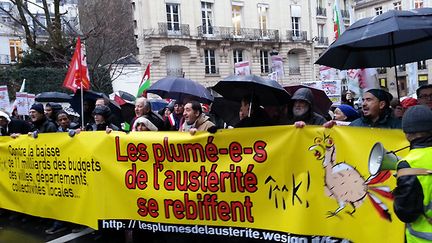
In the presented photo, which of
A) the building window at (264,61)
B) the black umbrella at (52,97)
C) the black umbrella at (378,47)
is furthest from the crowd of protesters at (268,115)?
the building window at (264,61)

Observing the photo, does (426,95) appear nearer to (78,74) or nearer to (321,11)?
(78,74)

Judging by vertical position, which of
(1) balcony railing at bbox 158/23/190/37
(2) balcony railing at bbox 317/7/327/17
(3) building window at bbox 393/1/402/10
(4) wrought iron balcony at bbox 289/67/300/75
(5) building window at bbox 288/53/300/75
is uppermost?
(3) building window at bbox 393/1/402/10

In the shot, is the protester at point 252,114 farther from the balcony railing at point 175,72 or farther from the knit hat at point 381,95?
the balcony railing at point 175,72

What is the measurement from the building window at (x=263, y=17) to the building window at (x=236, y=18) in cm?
225

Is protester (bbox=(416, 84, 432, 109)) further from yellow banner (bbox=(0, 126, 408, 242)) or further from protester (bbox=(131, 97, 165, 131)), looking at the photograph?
protester (bbox=(131, 97, 165, 131))

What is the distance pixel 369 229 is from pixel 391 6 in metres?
58.1

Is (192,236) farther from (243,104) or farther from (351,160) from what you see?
(351,160)

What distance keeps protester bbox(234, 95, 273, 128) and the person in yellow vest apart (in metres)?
2.23

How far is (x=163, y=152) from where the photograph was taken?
4.60 metres

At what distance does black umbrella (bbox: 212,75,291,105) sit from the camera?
182 inches

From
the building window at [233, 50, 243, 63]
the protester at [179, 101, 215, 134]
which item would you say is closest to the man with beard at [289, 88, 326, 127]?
the protester at [179, 101, 215, 134]

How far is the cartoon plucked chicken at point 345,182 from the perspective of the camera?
11.1ft

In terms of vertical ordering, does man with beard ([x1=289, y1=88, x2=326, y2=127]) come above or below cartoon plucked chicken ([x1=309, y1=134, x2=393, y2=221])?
above

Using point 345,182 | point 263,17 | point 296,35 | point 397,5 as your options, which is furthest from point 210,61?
point 345,182
